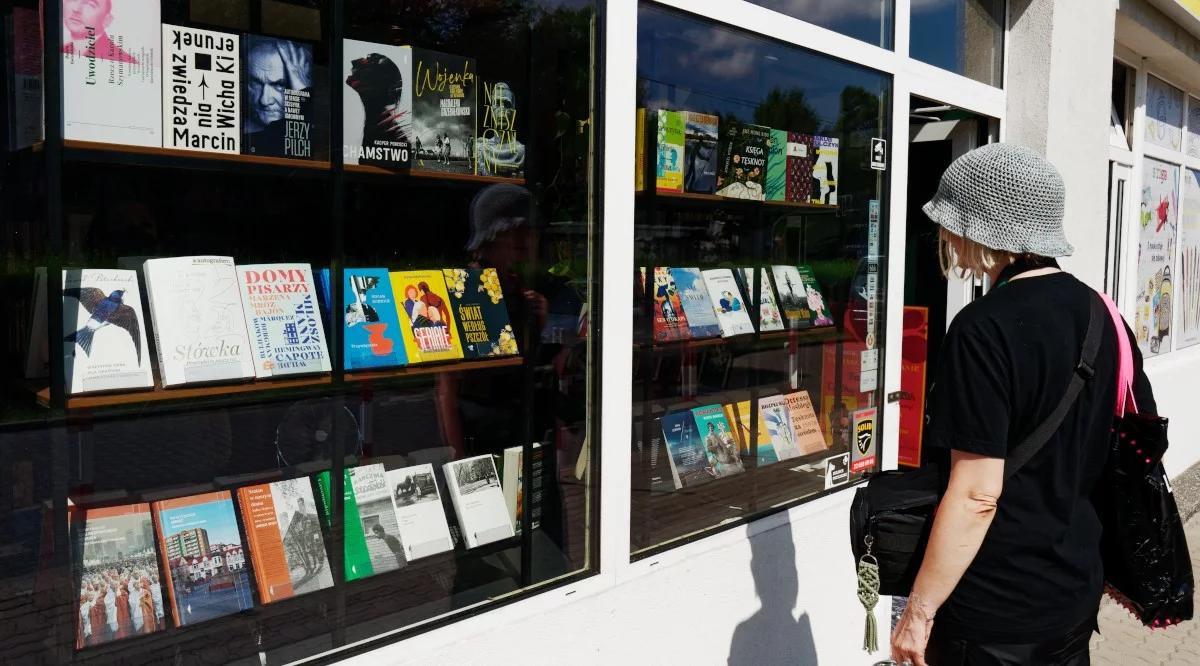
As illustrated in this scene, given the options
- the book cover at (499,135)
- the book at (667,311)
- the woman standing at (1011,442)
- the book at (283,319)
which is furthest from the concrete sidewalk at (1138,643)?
the book at (283,319)

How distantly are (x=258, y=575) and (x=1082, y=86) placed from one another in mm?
4603

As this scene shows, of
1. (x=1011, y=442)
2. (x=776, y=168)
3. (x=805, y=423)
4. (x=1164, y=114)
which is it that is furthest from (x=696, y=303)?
(x=1164, y=114)

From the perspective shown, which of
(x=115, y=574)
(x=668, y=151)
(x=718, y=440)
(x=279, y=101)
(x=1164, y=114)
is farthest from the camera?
(x=1164, y=114)

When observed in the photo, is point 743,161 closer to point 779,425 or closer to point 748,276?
point 748,276

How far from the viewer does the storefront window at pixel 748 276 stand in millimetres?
3191

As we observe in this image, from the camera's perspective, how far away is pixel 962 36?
14.7 feet

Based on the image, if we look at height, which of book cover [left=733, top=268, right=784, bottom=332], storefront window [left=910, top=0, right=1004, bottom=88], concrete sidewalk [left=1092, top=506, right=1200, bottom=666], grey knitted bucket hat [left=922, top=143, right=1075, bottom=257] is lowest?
concrete sidewalk [left=1092, top=506, right=1200, bottom=666]

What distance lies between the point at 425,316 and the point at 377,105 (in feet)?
2.08

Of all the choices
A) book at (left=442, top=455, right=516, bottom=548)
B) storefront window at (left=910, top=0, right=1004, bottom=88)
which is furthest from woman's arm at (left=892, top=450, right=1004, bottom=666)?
storefront window at (left=910, top=0, right=1004, bottom=88)

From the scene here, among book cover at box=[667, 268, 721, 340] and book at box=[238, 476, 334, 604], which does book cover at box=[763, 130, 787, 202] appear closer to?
book cover at box=[667, 268, 721, 340]

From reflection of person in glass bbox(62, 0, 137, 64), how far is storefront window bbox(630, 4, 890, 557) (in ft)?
4.84

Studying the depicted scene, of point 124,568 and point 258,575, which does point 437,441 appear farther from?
point 124,568

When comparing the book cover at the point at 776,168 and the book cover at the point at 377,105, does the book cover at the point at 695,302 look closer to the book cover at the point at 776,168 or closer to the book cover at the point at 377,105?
the book cover at the point at 776,168

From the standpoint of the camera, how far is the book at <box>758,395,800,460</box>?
3811mm
